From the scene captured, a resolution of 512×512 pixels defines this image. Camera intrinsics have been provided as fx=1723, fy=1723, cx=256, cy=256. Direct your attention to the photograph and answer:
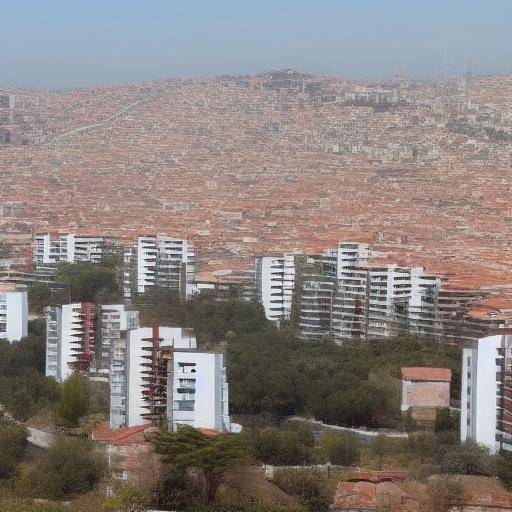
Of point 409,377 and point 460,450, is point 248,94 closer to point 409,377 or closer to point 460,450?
→ point 409,377

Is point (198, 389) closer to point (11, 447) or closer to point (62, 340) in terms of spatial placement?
point (11, 447)

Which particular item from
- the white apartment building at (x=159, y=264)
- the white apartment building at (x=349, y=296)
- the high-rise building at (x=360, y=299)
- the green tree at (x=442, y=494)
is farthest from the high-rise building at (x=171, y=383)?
the white apartment building at (x=159, y=264)

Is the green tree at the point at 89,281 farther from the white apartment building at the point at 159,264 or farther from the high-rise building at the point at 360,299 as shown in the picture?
the high-rise building at the point at 360,299

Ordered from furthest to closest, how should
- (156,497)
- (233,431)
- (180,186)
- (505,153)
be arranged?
(180,186) → (505,153) → (233,431) → (156,497)

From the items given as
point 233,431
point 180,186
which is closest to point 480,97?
point 180,186

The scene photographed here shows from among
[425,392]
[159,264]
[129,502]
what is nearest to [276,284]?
[159,264]

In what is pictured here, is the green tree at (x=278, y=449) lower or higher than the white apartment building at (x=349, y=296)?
lower

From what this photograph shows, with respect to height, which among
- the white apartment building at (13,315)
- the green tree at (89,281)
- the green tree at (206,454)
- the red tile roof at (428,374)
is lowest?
the green tree at (206,454)
